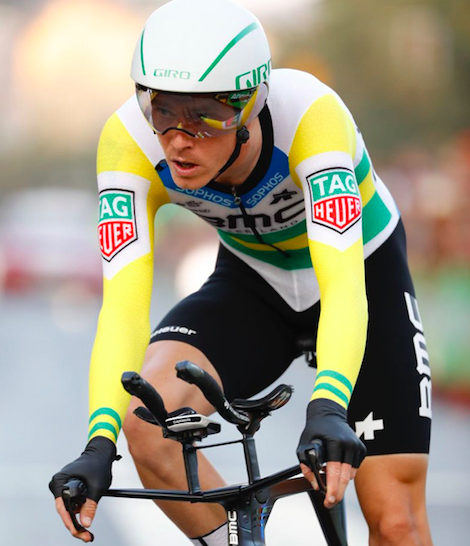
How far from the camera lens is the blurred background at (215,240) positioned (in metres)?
9.51

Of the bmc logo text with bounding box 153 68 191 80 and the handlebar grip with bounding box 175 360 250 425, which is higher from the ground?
the bmc logo text with bounding box 153 68 191 80

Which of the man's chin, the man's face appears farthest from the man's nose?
the man's chin

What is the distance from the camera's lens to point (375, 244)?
4.72 meters

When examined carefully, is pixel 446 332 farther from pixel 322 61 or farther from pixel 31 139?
pixel 31 139

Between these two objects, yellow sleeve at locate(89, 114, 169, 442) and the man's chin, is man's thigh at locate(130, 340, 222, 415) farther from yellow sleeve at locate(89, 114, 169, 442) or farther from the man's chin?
the man's chin

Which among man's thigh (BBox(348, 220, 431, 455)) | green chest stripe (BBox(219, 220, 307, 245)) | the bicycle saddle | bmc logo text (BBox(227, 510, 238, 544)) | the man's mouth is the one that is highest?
green chest stripe (BBox(219, 220, 307, 245))

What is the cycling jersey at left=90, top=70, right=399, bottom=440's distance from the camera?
12.4ft

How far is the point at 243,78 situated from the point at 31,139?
3436 inches

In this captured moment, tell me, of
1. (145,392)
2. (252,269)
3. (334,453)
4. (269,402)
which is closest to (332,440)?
(334,453)

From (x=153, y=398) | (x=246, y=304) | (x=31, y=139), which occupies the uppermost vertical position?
(x=31, y=139)

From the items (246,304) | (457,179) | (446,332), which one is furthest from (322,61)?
(246,304)

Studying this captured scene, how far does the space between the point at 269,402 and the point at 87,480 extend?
589 millimetres

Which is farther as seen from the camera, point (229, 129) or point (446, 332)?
point (446, 332)

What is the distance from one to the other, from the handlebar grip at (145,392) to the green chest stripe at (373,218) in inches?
64.4
